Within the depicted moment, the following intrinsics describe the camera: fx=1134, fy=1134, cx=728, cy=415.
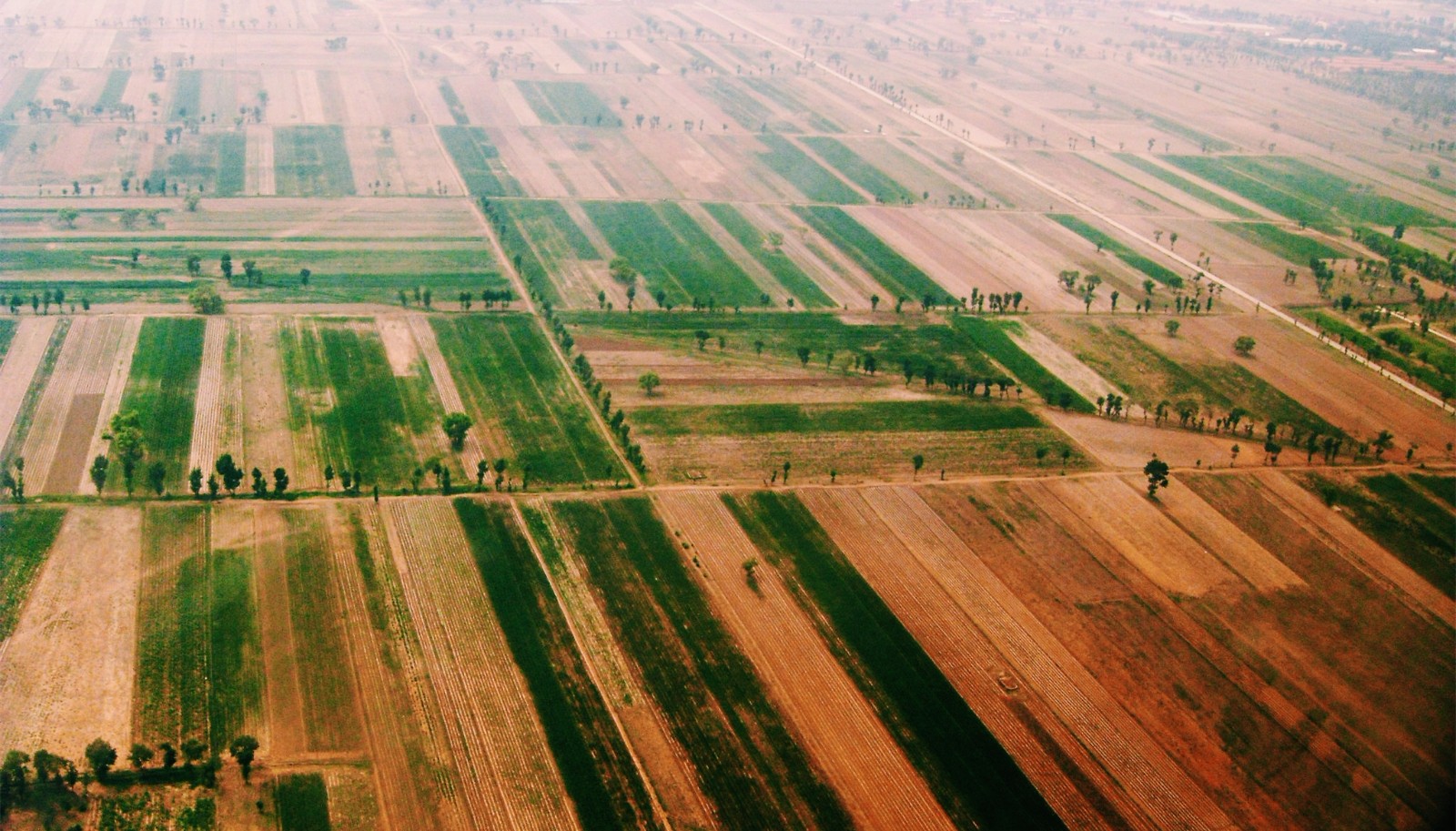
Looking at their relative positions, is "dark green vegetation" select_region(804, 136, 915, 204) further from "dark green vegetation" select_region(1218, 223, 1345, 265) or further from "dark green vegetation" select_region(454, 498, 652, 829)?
"dark green vegetation" select_region(454, 498, 652, 829)

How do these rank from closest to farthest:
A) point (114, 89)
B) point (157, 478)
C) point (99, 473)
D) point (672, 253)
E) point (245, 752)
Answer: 1. point (245, 752)
2. point (99, 473)
3. point (157, 478)
4. point (672, 253)
5. point (114, 89)

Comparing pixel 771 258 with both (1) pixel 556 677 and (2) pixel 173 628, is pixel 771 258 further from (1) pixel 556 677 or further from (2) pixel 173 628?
(2) pixel 173 628

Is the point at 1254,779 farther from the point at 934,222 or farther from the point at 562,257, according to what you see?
the point at 934,222

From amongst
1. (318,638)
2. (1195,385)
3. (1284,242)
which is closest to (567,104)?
(1284,242)

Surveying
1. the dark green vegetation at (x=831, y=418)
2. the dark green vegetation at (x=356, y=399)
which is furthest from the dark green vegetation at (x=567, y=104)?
the dark green vegetation at (x=831, y=418)

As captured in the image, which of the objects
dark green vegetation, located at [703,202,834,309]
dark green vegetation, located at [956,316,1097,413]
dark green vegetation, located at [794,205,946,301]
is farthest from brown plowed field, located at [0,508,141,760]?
dark green vegetation, located at [794,205,946,301]

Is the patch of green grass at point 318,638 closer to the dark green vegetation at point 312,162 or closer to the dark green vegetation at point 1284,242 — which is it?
the dark green vegetation at point 312,162
